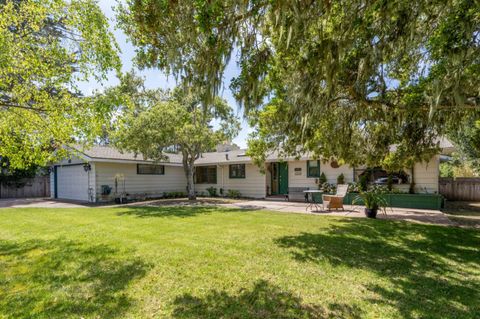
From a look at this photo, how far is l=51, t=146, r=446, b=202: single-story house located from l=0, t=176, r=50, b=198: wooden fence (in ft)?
6.98

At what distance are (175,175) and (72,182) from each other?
21.9ft

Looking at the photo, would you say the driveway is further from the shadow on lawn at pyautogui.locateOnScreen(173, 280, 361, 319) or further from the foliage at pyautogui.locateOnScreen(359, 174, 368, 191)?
the foliage at pyautogui.locateOnScreen(359, 174, 368, 191)

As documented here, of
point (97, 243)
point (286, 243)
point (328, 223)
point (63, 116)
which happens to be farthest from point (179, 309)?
point (328, 223)

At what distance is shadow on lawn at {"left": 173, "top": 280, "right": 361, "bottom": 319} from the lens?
3166mm

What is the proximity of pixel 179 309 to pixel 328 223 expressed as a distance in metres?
6.44

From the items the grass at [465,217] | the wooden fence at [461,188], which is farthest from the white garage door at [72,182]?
the wooden fence at [461,188]

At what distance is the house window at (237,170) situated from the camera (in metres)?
18.2

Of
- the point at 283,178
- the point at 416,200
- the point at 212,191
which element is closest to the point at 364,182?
the point at 416,200

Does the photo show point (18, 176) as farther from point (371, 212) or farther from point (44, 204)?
point (371, 212)

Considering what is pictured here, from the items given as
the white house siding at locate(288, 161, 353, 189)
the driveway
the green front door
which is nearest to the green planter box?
the white house siding at locate(288, 161, 353, 189)

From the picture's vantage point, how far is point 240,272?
4.46 metres

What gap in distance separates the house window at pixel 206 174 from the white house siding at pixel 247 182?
453 millimetres

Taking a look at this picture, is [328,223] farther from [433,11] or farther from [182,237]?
[433,11]

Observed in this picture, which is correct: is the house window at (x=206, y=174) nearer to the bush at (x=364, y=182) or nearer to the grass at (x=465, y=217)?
the bush at (x=364, y=182)
